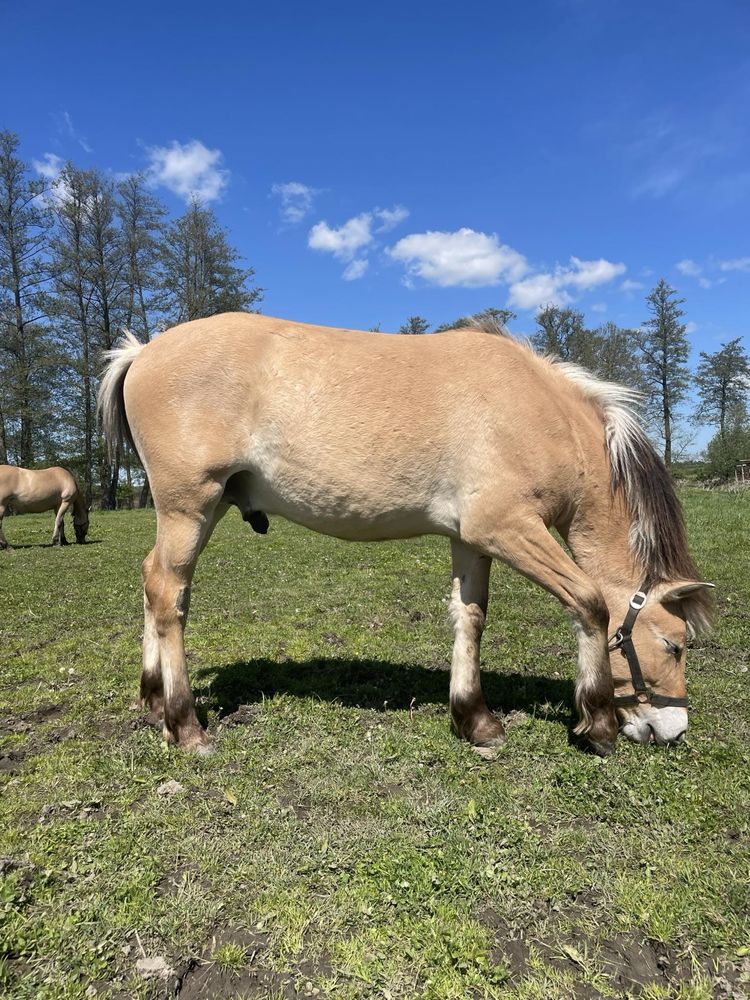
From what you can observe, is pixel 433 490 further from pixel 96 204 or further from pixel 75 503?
pixel 96 204

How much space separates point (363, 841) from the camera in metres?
3.06

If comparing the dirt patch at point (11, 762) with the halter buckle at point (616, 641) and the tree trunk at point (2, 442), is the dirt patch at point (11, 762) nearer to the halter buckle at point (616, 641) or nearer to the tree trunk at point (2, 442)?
the halter buckle at point (616, 641)

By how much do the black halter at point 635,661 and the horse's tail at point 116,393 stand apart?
164 inches

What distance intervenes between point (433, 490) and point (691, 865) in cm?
258

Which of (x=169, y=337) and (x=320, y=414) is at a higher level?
(x=169, y=337)

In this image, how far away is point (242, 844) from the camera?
3.05m

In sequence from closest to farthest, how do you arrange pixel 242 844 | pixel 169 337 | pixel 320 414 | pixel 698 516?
pixel 242 844 < pixel 320 414 < pixel 169 337 < pixel 698 516

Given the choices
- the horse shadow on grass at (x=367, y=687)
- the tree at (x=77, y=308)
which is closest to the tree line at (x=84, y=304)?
the tree at (x=77, y=308)

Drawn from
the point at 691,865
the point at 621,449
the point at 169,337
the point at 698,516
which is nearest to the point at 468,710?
the point at 691,865

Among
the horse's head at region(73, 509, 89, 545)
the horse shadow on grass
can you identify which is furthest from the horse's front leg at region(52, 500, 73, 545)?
the horse shadow on grass

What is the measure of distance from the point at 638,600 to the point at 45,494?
19762mm

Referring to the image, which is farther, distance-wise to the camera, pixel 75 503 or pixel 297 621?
pixel 75 503

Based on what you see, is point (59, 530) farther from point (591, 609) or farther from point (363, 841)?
point (591, 609)

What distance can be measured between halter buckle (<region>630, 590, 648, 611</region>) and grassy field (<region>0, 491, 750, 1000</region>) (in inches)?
39.3
